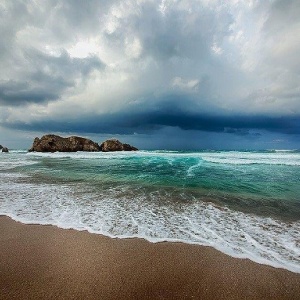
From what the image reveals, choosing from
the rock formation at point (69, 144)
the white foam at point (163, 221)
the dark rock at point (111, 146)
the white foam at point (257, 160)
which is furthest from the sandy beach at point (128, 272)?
the dark rock at point (111, 146)

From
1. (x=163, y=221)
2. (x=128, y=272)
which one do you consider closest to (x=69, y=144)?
(x=163, y=221)

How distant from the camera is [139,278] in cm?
343

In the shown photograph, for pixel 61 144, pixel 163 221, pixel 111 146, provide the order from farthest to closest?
pixel 111 146
pixel 61 144
pixel 163 221

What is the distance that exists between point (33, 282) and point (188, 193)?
7434mm

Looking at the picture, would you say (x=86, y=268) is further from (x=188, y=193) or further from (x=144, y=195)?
(x=188, y=193)

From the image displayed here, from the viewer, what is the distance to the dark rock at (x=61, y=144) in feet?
208

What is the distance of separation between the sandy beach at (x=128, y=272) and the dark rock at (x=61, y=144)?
208 feet

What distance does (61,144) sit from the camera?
211ft

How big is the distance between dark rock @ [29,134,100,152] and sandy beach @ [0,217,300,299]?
208 feet

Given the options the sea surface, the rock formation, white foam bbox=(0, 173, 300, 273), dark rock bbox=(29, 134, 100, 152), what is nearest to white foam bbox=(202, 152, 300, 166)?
the sea surface

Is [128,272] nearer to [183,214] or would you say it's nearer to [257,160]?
[183,214]

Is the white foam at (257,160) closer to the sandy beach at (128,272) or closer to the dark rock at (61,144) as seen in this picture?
the sandy beach at (128,272)

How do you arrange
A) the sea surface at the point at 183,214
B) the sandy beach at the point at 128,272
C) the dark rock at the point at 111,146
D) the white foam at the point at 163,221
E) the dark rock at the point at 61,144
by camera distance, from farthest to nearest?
the dark rock at the point at 111,146, the dark rock at the point at 61,144, the sea surface at the point at 183,214, the white foam at the point at 163,221, the sandy beach at the point at 128,272

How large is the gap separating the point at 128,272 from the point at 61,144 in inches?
2593
